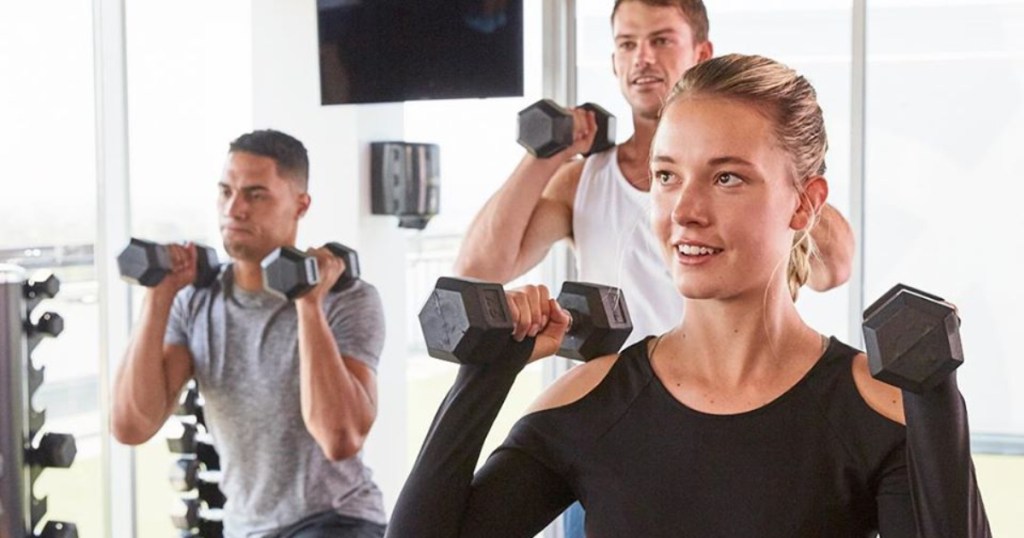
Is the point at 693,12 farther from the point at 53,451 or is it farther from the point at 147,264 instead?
the point at 53,451

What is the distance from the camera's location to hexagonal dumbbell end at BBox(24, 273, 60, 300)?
232cm

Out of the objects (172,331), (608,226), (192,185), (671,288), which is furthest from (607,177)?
(192,185)

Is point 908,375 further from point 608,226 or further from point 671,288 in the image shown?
point 608,226

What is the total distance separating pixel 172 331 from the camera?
8.61 feet

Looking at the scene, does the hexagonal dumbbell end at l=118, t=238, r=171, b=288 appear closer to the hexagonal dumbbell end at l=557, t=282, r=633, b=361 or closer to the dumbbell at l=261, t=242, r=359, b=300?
the dumbbell at l=261, t=242, r=359, b=300

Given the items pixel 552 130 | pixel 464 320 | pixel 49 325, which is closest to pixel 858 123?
pixel 552 130

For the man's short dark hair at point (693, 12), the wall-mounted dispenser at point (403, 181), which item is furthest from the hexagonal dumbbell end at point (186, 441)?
the man's short dark hair at point (693, 12)

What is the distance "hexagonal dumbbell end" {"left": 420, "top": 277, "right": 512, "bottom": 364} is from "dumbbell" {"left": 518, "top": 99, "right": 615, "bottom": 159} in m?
1.19

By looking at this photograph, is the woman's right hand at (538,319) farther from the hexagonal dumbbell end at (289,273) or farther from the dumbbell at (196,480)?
the dumbbell at (196,480)

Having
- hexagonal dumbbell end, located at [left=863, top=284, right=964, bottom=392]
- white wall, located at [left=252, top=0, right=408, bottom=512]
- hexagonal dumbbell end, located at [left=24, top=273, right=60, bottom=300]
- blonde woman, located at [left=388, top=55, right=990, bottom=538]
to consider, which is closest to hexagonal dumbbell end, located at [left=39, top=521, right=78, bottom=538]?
hexagonal dumbbell end, located at [left=24, top=273, right=60, bottom=300]

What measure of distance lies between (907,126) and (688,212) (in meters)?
2.24

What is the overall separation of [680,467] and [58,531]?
1.49m

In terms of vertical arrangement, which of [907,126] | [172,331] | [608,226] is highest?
[907,126]

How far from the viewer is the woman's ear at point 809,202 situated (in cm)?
127
